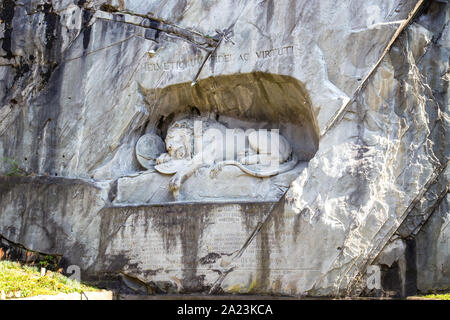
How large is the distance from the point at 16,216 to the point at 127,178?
1.94 meters

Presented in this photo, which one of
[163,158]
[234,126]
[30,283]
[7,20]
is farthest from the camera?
[7,20]

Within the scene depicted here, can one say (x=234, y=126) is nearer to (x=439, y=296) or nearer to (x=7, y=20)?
(x=439, y=296)

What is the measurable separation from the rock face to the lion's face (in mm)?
422

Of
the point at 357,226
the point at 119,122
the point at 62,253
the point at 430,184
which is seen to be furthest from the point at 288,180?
the point at 62,253

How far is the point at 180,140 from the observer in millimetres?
10742

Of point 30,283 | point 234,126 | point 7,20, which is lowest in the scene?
point 30,283

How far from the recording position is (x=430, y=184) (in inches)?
367

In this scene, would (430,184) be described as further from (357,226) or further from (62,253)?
(62,253)

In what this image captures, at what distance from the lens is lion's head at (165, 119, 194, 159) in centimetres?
1067

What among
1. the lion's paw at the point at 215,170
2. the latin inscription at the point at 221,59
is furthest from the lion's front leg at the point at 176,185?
the latin inscription at the point at 221,59

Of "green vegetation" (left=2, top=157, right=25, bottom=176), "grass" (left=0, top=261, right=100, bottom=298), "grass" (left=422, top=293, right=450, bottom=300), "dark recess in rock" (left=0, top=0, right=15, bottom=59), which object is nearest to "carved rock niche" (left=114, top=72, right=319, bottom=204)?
"grass" (left=0, top=261, right=100, bottom=298)

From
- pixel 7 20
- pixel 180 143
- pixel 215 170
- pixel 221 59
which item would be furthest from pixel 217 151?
pixel 7 20

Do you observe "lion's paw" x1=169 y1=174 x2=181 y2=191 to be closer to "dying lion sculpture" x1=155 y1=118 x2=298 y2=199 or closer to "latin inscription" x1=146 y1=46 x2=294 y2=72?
"dying lion sculpture" x1=155 y1=118 x2=298 y2=199

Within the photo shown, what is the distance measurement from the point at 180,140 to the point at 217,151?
2.21 feet
